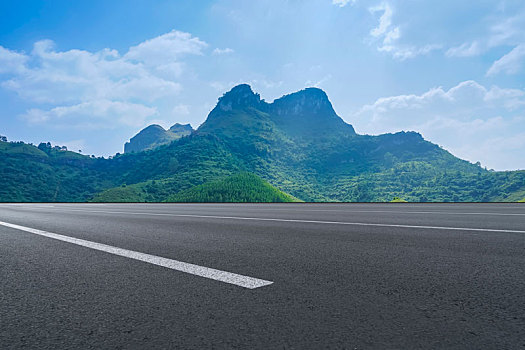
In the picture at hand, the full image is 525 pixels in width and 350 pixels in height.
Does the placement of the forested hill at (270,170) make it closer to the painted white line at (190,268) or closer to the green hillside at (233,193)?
the green hillside at (233,193)

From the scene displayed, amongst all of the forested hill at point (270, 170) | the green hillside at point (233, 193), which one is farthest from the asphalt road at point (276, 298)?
the forested hill at point (270, 170)

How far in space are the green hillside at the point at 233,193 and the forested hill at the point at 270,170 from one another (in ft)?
19.5

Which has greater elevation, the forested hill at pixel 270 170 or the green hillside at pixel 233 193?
the forested hill at pixel 270 170

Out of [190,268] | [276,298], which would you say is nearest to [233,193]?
[190,268]

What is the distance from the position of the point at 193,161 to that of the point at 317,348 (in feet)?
492

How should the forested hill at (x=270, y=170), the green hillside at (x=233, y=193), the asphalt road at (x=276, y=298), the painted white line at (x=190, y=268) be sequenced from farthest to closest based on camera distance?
1. the forested hill at (x=270, y=170)
2. the green hillside at (x=233, y=193)
3. the painted white line at (x=190, y=268)
4. the asphalt road at (x=276, y=298)

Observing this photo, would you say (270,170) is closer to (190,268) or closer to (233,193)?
(233,193)

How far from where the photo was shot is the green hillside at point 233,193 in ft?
322

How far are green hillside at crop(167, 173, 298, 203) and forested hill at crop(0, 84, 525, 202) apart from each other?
19.5 ft

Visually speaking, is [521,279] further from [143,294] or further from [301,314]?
[143,294]

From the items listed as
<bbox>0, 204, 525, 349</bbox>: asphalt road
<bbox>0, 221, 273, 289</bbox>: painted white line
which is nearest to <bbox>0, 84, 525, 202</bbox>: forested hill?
<bbox>0, 204, 525, 349</bbox>: asphalt road

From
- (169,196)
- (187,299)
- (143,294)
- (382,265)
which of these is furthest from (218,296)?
(169,196)

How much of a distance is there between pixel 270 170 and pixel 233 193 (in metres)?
67.1

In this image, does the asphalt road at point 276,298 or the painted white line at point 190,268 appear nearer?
the asphalt road at point 276,298
